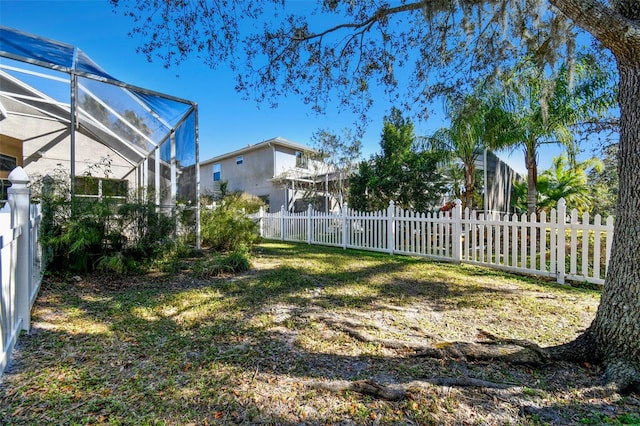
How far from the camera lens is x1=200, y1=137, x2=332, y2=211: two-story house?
17.3m

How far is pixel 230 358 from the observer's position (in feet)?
8.42

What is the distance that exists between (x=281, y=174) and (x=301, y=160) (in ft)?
6.46

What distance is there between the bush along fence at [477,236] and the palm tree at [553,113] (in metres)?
2.80

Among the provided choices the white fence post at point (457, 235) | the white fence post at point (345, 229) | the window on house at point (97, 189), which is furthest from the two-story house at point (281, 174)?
the window on house at point (97, 189)

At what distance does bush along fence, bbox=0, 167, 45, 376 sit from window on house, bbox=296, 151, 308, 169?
15223mm

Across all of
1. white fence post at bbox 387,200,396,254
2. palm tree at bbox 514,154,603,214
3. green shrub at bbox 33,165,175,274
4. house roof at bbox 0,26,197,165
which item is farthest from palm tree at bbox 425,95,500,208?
house roof at bbox 0,26,197,165

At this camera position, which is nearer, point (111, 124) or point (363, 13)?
point (363, 13)

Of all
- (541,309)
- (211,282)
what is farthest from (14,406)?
(541,309)

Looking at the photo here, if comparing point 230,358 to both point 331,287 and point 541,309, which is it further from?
point 541,309

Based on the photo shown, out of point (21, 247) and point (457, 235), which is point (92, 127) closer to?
point (21, 247)

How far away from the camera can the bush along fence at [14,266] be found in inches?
87.6

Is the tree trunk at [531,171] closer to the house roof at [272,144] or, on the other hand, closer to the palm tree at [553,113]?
the palm tree at [553,113]

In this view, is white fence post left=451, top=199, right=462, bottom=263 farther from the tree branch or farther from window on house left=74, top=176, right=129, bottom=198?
window on house left=74, top=176, right=129, bottom=198

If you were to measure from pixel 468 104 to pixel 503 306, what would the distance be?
3656 mm
